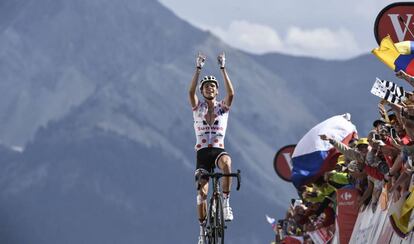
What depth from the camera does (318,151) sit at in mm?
26234

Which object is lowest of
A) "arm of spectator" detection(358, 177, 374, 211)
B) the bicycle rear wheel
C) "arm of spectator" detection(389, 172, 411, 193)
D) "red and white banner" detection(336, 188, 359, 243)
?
"arm of spectator" detection(389, 172, 411, 193)

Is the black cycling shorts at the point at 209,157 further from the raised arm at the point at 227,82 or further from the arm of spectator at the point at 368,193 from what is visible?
the arm of spectator at the point at 368,193

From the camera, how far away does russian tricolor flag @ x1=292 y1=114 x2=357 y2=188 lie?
25500mm

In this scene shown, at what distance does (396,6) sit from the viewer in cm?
2095

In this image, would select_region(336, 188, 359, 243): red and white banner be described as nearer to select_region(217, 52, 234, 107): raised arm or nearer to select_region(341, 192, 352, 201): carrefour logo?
select_region(341, 192, 352, 201): carrefour logo

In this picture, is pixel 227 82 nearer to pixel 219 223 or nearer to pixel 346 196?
pixel 219 223

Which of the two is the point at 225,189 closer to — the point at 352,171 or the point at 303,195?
the point at 352,171

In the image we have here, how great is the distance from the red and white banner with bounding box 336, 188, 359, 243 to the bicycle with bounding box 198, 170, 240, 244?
5.76 ft

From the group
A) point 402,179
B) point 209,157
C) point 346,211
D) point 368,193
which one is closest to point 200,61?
point 209,157

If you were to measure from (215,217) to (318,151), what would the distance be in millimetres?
4901

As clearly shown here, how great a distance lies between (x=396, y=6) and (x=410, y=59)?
217 centimetres

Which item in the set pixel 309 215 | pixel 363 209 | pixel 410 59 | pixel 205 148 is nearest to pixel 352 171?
pixel 363 209

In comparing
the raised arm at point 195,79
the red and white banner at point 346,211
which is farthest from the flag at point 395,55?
the red and white banner at point 346,211

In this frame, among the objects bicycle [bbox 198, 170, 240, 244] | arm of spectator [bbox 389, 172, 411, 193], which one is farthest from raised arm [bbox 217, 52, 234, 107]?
arm of spectator [bbox 389, 172, 411, 193]
